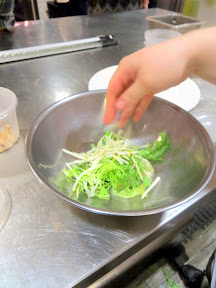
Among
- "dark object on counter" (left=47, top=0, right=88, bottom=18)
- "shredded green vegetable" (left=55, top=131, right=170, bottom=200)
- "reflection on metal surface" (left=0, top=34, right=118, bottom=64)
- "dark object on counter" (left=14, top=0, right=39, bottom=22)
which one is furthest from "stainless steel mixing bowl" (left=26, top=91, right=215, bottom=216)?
"dark object on counter" (left=14, top=0, right=39, bottom=22)

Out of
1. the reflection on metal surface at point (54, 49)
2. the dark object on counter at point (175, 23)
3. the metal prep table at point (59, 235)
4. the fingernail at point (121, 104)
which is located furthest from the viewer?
the dark object on counter at point (175, 23)

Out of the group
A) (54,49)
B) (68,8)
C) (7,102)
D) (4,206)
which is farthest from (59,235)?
(68,8)

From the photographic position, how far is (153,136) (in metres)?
0.71

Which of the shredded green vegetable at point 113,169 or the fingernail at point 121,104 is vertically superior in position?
the fingernail at point 121,104

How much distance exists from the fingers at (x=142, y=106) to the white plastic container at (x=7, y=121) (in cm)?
34

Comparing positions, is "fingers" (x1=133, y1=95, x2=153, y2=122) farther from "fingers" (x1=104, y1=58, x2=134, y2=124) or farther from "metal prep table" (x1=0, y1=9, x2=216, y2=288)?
"metal prep table" (x1=0, y1=9, x2=216, y2=288)

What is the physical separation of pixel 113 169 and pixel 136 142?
0.16 meters

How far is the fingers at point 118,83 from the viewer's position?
1.83ft

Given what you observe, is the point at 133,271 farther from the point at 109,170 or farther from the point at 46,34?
the point at 46,34

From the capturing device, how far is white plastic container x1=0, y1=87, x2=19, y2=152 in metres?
0.65

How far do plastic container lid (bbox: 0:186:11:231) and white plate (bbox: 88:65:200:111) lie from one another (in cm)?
51

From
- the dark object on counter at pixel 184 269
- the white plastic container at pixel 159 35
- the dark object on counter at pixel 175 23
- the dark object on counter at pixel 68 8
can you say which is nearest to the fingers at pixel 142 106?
the dark object on counter at pixel 184 269

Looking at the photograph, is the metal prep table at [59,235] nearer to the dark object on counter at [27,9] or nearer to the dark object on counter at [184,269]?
the dark object on counter at [184,269]

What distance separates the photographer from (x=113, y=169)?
1.98 feet
